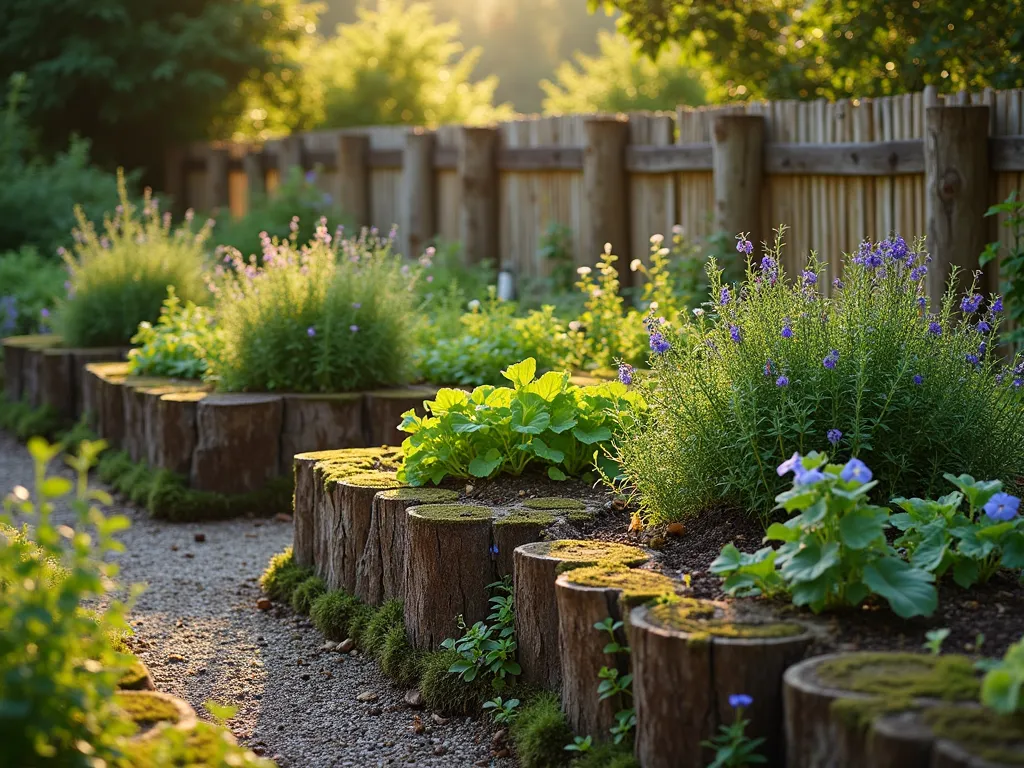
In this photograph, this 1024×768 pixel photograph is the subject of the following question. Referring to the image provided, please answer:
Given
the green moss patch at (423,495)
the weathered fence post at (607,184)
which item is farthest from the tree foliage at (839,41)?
the green moss patch at (423,495)

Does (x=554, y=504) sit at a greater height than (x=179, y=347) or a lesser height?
lesser

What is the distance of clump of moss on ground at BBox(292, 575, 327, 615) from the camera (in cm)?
493

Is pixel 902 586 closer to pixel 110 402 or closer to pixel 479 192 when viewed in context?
pixel 110 402

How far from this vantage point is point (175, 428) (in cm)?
669

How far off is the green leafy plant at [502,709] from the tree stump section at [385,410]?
279 centimetres

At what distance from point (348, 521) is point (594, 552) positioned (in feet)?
4.23

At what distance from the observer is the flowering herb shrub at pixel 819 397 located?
147 inches

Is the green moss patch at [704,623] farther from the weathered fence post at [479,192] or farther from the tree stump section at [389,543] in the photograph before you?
the weathered fence post at [479,192]

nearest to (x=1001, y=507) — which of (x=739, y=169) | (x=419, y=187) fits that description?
(x=739, y=169)

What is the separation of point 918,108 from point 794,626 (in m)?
4.63

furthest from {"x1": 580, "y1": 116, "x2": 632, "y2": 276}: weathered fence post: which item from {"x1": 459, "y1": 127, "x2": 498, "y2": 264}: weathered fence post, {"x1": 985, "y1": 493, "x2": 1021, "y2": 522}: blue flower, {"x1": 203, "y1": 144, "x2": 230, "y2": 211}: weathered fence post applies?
{"x1": 203, "y1": 144, "x2": 230, "y2": 211}: weathered fence post

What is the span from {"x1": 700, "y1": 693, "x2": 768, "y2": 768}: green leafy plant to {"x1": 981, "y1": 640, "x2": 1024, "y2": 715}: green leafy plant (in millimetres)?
552

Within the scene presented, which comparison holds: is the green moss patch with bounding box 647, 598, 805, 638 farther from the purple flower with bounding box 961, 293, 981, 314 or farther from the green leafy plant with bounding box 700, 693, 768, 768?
the purple flower with bounding box 961, 293, 981, 314

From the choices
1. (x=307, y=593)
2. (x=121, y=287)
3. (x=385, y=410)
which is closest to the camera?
(x=307, y=593)
